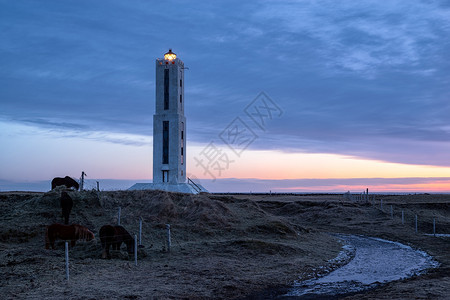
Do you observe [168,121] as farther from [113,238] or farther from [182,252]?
[113,238]

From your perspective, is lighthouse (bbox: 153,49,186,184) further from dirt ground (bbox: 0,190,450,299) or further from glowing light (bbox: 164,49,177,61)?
dirt ground (bbox: 0,190,450,299)

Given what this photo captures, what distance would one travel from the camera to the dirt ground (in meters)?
15.2

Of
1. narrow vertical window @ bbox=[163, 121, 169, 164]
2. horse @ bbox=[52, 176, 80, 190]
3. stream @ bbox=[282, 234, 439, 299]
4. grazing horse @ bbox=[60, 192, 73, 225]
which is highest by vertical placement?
narrow vertical window @ bbox=[163, 121, 169, 164]

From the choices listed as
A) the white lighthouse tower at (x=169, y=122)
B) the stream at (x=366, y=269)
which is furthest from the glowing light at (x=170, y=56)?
the stream at (x=366, y=269)

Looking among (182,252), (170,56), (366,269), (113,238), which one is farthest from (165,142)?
(366,269)

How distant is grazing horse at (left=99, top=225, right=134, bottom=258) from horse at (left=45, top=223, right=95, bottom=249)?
2.31 meters

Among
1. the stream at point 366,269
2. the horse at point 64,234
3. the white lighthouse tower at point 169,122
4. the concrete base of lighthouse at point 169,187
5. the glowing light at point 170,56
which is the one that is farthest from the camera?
the glowing light at point 170,56

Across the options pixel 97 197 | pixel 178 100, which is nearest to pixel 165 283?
pixel 97 197

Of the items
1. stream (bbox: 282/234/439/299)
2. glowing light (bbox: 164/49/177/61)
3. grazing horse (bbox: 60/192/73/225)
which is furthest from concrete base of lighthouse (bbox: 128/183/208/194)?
grazing horse (bbox: 60/192/73/225)

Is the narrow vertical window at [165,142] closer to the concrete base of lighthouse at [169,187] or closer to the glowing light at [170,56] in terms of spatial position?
the concrete base of lighthouse at [169,187]

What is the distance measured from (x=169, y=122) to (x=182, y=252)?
3613cm

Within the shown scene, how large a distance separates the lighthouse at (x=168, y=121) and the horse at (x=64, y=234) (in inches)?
1327

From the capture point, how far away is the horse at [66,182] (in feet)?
117

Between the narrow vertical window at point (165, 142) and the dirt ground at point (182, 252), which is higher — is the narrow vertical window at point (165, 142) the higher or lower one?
the higher one
